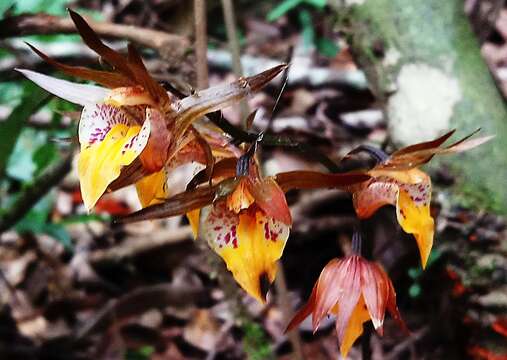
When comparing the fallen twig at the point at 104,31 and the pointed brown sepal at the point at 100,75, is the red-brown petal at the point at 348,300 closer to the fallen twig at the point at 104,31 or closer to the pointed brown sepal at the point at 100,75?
the pointed brown sepal at the point at 100,75

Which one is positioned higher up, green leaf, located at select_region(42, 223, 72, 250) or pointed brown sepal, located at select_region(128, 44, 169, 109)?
pointed brown sepal, located at select_region(128, 44, 169, 109)

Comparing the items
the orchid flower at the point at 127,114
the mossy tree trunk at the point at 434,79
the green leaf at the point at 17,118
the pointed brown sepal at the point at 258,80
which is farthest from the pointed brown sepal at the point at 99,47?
the mossy tree trunk at the point at 434,79

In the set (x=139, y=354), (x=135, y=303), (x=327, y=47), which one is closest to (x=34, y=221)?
(x=135, y=303)

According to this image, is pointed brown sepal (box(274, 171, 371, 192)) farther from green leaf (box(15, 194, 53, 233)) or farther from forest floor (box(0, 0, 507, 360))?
green leaf (box(15, 194, 53, 233))

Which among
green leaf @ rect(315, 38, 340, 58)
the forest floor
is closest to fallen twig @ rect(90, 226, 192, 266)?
the forest floor

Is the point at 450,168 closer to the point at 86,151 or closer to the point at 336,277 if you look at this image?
the point at 336,277

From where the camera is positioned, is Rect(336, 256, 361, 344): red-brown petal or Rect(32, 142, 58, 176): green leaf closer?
Rect(336, 256, 361, 344): red-brown petal

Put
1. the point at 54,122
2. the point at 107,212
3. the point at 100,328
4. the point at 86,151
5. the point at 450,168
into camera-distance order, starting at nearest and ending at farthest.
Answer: the point at 86,151
the point at 450,168
the point at 54,122
the point at 100,328
the point at 107,212

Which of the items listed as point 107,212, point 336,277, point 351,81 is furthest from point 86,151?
point 351,81
